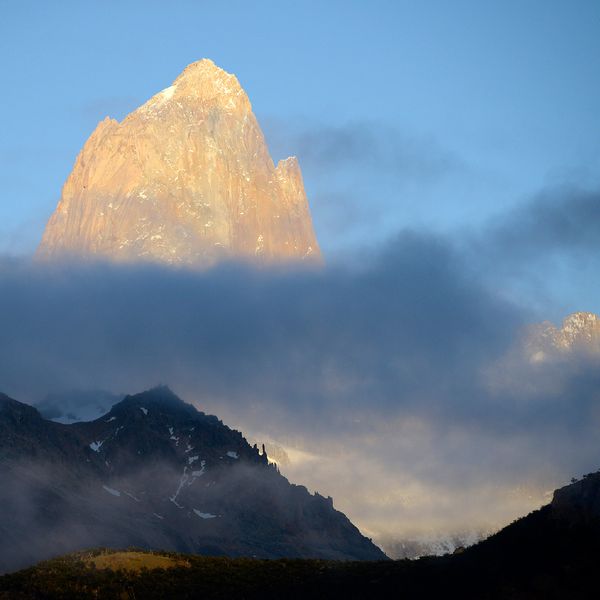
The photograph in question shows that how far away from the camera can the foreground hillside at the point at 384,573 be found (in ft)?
341

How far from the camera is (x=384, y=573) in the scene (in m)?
124

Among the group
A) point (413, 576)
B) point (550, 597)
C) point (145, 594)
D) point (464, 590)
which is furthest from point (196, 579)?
point (550, 597)

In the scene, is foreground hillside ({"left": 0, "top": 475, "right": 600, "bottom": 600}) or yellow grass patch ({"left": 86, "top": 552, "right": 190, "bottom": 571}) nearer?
foreground hillside ({"left": 0, "top": 475, "right": 600, "bottom": 600})

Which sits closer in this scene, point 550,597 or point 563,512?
point 550,597

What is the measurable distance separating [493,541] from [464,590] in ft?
43.0

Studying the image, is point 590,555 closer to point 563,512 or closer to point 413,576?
point 563,512

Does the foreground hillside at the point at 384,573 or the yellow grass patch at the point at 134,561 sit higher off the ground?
the yellow grass patch at the point at 134,561

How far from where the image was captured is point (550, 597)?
330 ft

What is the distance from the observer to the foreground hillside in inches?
4092

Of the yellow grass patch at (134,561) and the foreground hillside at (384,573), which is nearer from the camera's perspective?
the foreground hillside at (384,573)

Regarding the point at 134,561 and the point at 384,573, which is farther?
the point at 134,561

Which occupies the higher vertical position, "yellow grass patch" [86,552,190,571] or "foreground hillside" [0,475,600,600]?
"yellow grass patch" [86,552,190,571]

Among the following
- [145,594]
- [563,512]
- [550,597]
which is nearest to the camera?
[550,597]

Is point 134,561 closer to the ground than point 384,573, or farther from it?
farther from it
